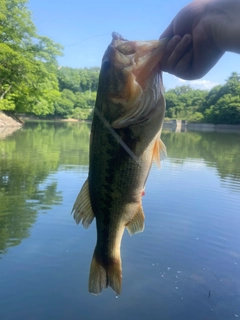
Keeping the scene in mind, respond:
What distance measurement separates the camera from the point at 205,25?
168 cm

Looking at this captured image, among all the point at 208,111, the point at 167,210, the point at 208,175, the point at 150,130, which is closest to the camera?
the point at 150,130

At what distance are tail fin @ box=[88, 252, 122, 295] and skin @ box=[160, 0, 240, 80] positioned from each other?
1305 mm

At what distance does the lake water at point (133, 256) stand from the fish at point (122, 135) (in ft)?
8.79

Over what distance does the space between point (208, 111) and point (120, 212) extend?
61.2 metres

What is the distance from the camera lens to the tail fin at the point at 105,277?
7.66ft

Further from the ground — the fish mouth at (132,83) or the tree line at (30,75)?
the tree line at (30,75)

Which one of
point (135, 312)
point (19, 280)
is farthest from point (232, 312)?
point (19, 280)

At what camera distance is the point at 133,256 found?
6105 millimetres

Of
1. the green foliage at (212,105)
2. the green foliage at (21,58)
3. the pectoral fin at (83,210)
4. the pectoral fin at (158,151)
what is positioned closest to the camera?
the pectoral fin at (158,151)

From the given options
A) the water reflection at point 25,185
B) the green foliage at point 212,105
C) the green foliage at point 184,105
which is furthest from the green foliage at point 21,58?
the green foliage at point 184,105

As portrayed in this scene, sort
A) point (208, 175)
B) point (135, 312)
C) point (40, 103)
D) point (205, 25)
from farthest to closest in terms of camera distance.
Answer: point (40, 103) < point (208, 175) < point (135, 312) < point (205, 25)

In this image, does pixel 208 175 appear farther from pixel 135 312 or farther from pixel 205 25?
pixel 205 25

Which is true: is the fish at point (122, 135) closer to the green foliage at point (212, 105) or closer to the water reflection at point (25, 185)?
the water reflection at point (25, 185)

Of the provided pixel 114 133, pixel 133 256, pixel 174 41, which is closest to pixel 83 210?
pixel 114 133
